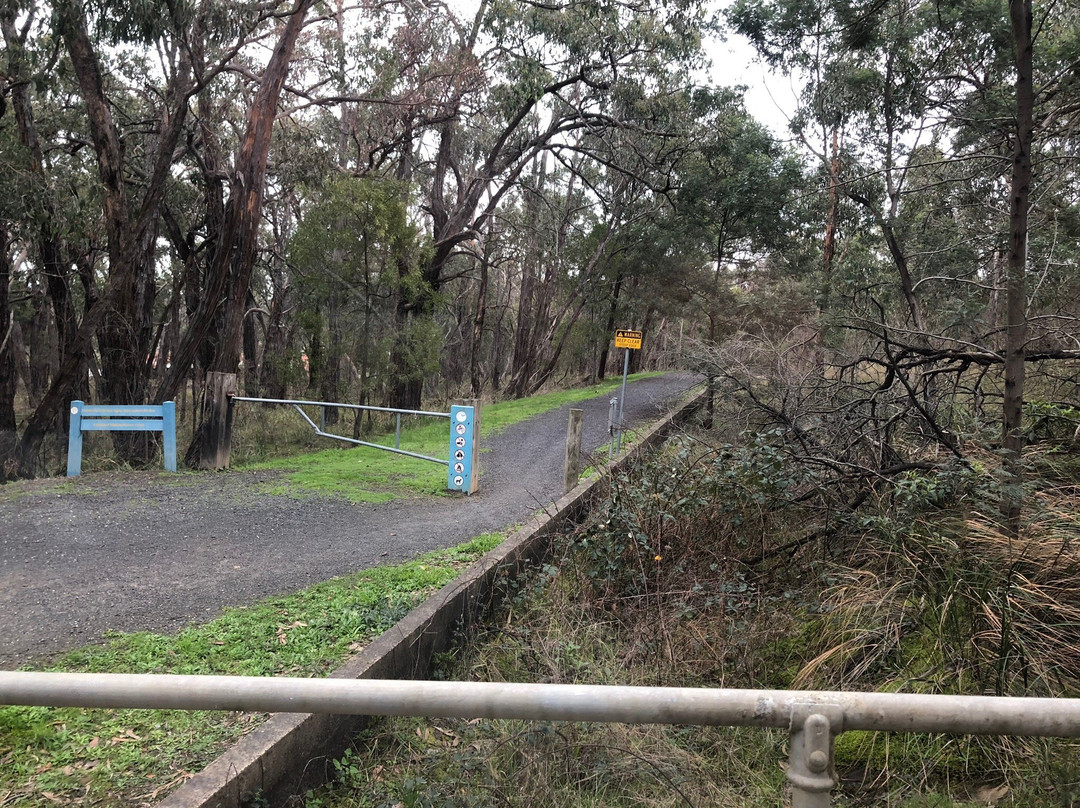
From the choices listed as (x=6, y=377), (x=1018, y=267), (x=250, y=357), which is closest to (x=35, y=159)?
(x=6, y=377)

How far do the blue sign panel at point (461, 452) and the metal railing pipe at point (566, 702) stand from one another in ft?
23.6

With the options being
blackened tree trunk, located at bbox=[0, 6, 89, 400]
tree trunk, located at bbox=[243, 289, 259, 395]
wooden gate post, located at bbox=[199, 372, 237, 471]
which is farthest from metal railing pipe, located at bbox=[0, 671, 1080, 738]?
tree trunk, located at bbox=[243, 289, 259, 395]

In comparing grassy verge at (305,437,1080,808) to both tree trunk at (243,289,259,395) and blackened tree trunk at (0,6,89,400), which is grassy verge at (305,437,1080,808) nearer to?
blackened tree trunk at (0,6,89,400)

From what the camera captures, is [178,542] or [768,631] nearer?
[768,631]

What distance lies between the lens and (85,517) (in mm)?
7020

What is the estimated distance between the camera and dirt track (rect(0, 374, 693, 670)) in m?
4.73

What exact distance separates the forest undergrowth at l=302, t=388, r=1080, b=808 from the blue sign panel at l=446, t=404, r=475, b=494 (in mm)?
2693

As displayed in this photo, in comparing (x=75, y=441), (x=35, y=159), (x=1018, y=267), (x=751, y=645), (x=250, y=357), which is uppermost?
(x=35, y=159)

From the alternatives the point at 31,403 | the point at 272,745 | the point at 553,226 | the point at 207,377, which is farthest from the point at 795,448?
the point at 31,403

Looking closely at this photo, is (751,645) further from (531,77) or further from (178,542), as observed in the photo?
(531,77)

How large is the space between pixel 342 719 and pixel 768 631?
8.52 ft

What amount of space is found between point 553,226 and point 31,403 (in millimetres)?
19246

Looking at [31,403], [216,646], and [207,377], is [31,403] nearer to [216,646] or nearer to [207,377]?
[207,377]

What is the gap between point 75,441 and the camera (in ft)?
29.9
